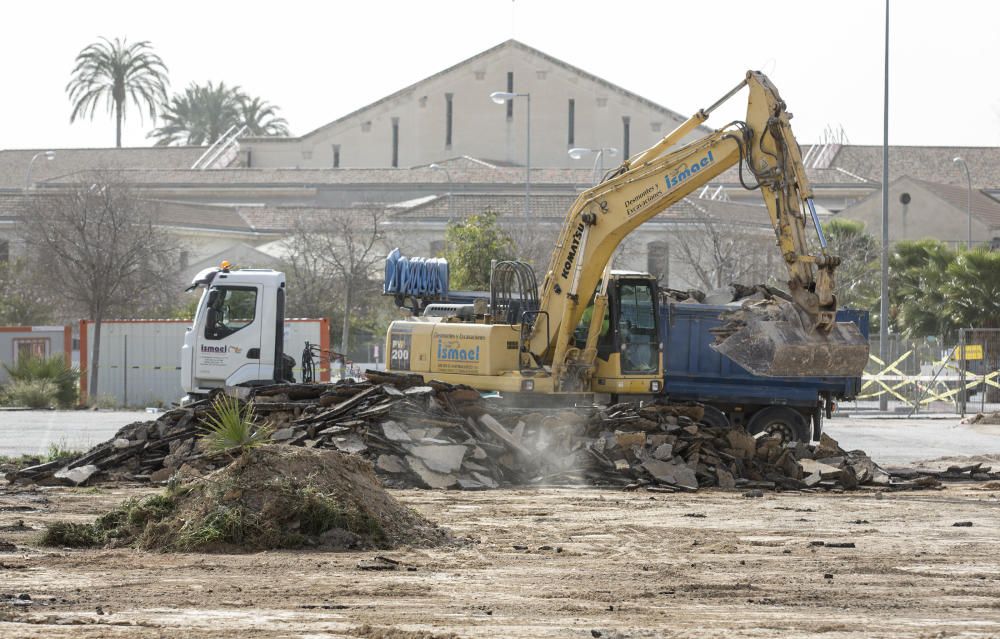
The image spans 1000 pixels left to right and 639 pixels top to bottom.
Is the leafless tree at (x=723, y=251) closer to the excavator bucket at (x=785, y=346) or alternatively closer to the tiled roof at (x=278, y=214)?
the tiled roof at (x=278, y=214)

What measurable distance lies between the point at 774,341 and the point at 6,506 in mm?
8635

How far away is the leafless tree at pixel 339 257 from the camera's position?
2069 inches

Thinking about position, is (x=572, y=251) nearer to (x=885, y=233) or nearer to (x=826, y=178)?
(x=885, y=233)

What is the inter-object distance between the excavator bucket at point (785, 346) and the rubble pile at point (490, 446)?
1616mm

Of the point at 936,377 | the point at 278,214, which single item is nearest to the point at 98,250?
the point at 936,377

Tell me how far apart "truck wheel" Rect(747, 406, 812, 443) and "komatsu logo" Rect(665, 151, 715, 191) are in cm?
524

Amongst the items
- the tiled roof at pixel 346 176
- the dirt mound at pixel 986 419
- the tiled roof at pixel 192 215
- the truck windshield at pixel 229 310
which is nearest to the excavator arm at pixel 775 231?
the truck windshield at pixel 229 310

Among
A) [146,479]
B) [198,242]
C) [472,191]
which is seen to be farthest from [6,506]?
[472,191]

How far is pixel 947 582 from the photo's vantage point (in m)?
10.3

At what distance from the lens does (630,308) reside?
70.0ft

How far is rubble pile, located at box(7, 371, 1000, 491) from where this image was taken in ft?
58.7

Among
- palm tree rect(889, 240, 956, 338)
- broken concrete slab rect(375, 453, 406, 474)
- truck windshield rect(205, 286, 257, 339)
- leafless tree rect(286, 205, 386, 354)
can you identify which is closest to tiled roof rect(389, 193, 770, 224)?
leafless tree rect(286, 205, 386, 354)

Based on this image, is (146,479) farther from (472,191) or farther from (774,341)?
(472,191)

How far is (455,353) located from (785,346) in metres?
5.39
